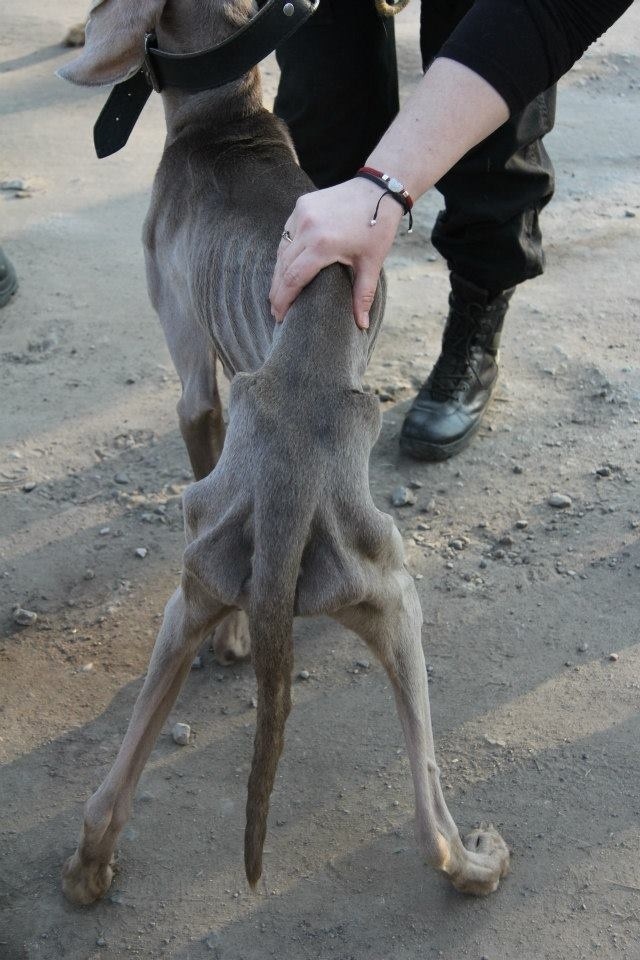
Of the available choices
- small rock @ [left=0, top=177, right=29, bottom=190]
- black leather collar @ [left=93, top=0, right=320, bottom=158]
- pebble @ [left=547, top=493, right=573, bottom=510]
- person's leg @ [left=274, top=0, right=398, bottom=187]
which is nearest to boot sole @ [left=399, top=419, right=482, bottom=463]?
pebble @ [left=547, top=493, right=573, bottom=510]

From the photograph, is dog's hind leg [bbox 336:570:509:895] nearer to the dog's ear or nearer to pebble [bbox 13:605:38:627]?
pebble [bbox 13:605:38:627]

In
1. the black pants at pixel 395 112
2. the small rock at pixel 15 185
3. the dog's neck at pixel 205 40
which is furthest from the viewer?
the small rock at pixel 15 185

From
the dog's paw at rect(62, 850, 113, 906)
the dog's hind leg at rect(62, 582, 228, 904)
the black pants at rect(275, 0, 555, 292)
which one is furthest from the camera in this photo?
the black pants at rect(275, 0, 555, 292)

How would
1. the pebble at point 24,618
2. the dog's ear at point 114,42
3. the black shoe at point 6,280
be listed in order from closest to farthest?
the dog's ear at point 114,42
the pebble at point 24,618
the black shoe at point 6,280

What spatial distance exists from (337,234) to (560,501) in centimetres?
178

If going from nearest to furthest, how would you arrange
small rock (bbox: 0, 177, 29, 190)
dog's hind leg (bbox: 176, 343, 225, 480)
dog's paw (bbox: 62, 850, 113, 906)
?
dog's paw (bbox: 62, 850, 113, 906) < dog's hind leg (bbox: 176, 343, 225, 480) < small rock (bbox: 0, 177, 29, 190)

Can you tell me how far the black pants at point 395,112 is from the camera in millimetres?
3314

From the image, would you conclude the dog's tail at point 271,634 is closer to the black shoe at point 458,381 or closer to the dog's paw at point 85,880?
the dog's paw at point 85,880

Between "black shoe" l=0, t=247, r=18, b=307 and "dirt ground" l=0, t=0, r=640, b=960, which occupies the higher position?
"black shoe" l=0, t=247, r=18, b=307

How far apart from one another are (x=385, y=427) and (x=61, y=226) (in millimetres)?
2149

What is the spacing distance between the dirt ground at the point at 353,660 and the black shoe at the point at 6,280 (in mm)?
75

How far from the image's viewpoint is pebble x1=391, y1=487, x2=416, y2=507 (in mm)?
3674

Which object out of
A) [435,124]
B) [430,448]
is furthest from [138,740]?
[430,448]

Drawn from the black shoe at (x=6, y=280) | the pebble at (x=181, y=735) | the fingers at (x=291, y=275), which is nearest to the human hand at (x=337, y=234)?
the fingers at (x=291, y=275)
